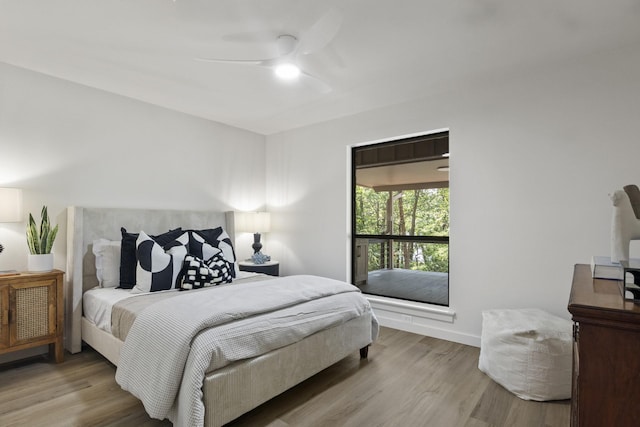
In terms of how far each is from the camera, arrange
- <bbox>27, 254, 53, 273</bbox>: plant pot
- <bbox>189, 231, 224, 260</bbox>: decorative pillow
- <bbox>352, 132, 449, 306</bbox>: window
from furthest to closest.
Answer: <bbox>352, 132, 449, 306</bbox>: window < <bbox>189, 231, 224, 260</bbox>: decorative pillow < <bbox>27, 254, 53, 273</bbox>: plant pot

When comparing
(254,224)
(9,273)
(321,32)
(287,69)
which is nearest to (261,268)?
(254,224)

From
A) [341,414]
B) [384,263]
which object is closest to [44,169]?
[341,414]

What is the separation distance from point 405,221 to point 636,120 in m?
2.08

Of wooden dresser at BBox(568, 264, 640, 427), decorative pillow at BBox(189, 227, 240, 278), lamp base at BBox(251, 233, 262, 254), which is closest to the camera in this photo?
wooden dresser at BBox(568, 264, 640, 427)

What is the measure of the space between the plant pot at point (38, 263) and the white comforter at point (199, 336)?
51.7 inches

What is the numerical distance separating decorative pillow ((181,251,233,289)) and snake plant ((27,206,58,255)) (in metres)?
1.06

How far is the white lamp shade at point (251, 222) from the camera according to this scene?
4.39 meters

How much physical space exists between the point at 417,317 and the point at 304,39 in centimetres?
281

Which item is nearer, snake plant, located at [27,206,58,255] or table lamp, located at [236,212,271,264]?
snake plant, located at [27,206,58,255]

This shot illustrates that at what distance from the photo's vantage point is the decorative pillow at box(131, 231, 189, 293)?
2754 millimetres

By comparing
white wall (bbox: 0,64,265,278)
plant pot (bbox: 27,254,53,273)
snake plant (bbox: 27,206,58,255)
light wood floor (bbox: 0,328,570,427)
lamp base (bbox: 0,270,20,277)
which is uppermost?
white wall (bbox: 0,64,265,278)

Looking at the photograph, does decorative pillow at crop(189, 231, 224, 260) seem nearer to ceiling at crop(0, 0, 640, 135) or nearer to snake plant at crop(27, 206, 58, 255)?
snake plant at crop(27, 206, 58, 255)

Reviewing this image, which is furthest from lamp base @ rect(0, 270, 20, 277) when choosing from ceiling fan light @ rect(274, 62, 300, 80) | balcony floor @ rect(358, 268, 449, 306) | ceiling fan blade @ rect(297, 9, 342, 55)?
balcony floor @ rect(358, 268, 449, 306)

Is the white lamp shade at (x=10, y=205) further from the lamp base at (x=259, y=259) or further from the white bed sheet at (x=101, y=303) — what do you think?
the lamp base at (x=259, y=259)
